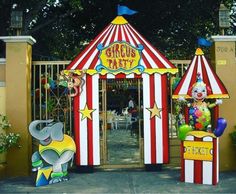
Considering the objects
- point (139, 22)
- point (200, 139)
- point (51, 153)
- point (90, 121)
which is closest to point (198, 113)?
point (200, 139)

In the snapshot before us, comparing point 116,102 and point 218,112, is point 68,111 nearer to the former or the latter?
point 116,102

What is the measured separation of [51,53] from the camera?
15211 millimetres

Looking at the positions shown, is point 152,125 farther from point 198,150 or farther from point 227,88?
point 227,88

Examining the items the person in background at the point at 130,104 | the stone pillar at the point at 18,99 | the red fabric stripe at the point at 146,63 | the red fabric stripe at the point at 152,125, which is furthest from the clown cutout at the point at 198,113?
the stone pillar at the point at 18,99

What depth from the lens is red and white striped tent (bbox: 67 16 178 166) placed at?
8781 mm

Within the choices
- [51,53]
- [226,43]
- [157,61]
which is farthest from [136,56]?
[51,53]

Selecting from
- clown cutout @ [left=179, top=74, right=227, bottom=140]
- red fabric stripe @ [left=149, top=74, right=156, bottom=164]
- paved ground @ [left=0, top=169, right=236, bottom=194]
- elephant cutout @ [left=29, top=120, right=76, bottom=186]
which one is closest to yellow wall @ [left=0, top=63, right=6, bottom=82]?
elephant cutout @ [left=29, top=120, right=76, bottom=186]

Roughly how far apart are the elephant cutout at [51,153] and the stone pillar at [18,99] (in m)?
0.96

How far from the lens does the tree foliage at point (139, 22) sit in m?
14.2

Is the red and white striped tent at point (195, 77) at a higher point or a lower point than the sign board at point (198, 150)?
higher

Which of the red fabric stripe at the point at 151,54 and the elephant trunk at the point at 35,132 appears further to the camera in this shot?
the red fabric stripe at the point at 151,54

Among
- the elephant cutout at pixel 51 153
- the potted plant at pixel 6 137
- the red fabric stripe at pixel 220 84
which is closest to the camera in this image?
the elephant cutout at pixel 51 153

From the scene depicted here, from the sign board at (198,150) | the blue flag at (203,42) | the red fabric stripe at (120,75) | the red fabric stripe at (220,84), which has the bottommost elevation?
the sign board at (198,150)

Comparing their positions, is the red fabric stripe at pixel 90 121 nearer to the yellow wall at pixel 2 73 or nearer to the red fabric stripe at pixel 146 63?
the red fabric stripe at pixel 146 63
